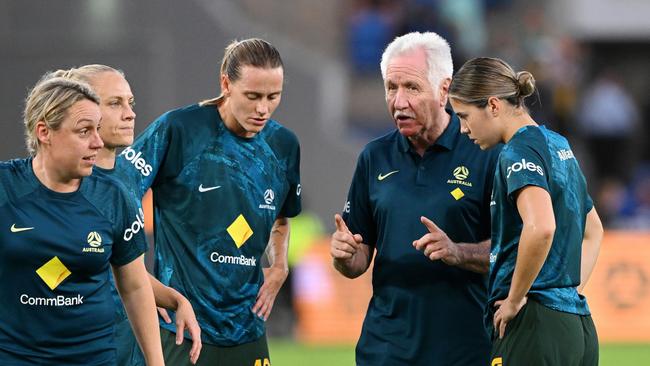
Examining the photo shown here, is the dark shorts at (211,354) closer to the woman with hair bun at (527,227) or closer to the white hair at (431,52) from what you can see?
the woman with hair bun at (527,227)

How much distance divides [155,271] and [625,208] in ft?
45.7

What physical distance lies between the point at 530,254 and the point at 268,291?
5.07 ft

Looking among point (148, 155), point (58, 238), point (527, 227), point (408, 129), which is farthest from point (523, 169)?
point (58, 238)

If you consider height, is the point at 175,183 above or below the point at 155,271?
above

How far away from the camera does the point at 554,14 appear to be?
20875mm

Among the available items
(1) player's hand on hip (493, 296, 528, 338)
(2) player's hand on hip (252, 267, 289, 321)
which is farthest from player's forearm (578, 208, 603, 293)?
(2) player's hand on hip (252, 267, 289, 321)

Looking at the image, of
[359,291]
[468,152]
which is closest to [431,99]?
[468,152]

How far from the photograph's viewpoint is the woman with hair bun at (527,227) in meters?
5.43

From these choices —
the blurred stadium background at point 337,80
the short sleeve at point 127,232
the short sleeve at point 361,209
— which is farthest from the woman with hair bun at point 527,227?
the blurred stadium background at point 337,80

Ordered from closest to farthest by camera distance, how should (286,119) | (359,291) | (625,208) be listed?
(359,291) < (286,119) < (625,208)

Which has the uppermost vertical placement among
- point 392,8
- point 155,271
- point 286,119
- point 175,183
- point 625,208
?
point 392,8

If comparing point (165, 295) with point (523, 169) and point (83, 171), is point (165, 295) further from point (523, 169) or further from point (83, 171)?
point (523, 169)

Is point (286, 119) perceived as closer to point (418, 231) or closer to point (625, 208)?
point (625, 208)

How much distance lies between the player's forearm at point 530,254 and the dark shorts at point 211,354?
4.80ft
